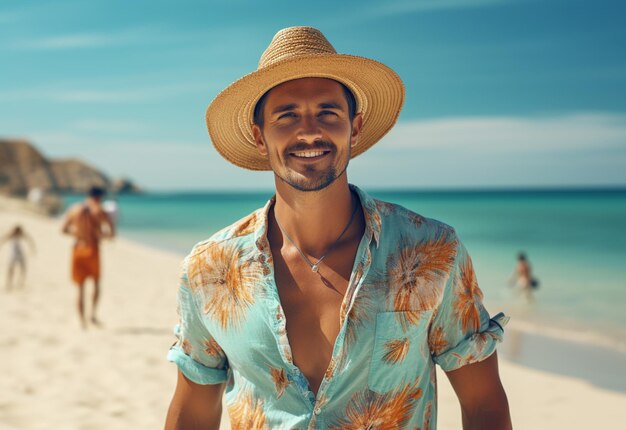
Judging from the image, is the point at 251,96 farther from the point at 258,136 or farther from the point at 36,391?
the point at 36,391

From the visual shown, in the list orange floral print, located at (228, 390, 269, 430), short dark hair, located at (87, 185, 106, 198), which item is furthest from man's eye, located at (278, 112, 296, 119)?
short dark hair, located at (87, 185, 106, 198)

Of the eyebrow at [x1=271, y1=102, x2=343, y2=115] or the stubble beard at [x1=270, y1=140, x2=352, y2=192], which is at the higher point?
the eyebrow at [x1=271, y1=102, x2=343, y2=115]

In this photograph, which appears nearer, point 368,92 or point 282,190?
point 282,190

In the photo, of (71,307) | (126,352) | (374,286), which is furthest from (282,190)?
(71,307)

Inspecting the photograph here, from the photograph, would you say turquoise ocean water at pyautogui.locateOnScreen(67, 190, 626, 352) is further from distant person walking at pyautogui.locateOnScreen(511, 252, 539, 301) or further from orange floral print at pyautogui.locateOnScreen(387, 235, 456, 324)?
orange floral print at pyautogui.locateOnScreen(387, 235, 456, 324)

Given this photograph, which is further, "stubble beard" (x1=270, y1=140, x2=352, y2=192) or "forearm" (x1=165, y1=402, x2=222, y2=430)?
"forearm" (x1=165, y1=402, x2=222, y2=430)

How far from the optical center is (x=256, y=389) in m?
1.85

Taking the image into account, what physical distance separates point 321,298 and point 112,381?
4.80m

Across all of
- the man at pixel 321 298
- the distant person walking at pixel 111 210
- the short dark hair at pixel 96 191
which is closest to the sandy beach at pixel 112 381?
the distant person walking at pixel 111 210

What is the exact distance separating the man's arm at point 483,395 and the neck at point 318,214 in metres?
0.51

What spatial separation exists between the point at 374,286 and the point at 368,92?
2.37 feet

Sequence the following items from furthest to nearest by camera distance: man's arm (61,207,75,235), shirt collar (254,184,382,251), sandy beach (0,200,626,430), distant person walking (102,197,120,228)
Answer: distant person walking (102,197,120,228) → man's arm (61,207,75,235) → sandy beach (0,200,626,430) → shirt collar (254,184,382,251)

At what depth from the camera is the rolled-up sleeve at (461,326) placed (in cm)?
177

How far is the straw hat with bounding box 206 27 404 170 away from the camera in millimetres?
1928
